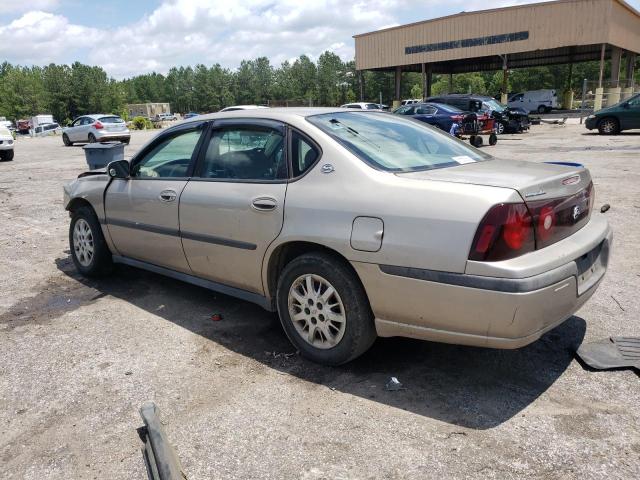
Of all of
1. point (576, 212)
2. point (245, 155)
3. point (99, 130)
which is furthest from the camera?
point (99, 130)

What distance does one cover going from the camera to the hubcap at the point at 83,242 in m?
5.27

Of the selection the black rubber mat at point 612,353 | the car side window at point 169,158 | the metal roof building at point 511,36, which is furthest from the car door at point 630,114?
the car side window at point 169,158

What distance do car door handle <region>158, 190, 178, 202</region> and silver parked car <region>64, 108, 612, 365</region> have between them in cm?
1

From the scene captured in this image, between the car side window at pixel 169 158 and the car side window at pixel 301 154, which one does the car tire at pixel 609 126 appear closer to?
the car side window at pixel 169 158

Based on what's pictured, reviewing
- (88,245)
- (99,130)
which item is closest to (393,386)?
(88,245)

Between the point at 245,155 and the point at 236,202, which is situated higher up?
the point at 245,155

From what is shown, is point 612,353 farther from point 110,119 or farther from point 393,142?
point 110,119

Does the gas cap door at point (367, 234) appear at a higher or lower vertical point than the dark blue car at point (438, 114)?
lower

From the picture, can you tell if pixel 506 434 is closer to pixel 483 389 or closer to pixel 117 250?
pixel 483 389

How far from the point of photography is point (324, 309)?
3344mm

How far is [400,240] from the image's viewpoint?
2.91m

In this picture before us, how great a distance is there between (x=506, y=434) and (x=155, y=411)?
178cm

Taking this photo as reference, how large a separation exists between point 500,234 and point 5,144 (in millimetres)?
19939

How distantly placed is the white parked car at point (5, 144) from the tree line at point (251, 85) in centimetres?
3807
